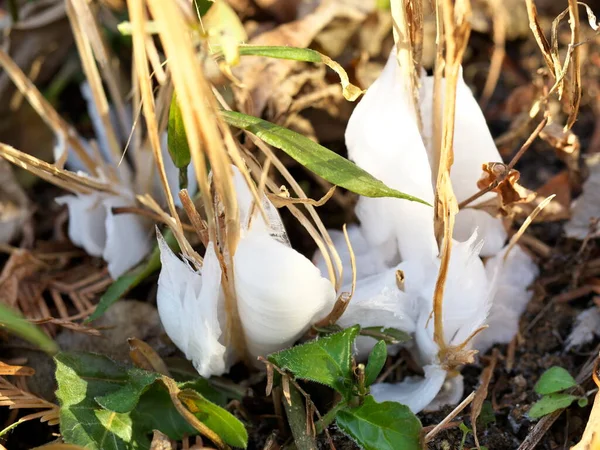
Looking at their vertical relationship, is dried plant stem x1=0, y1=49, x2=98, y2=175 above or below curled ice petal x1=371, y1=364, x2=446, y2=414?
above

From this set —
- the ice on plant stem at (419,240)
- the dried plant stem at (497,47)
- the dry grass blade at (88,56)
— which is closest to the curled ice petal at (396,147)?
the ice on plant stem at (419,240)

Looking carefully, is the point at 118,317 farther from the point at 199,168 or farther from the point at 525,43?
the point at 525,43

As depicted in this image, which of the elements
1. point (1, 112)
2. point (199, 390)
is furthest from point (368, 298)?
point (1, 112)

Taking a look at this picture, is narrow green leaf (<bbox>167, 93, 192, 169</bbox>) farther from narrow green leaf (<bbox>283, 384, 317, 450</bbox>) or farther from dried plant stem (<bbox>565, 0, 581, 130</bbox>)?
dried plant stem (<bbox>565, 0, 581, 130</bbox>)

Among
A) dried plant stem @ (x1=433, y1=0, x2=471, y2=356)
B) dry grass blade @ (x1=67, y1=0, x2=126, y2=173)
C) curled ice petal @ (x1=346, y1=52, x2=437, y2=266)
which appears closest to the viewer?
dried plant stem @ (x1=433, y1=0, x2=471, y2=356)

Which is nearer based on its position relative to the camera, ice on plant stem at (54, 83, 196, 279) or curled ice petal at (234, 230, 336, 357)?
curled ice petal at (234, 230, 336, 357)

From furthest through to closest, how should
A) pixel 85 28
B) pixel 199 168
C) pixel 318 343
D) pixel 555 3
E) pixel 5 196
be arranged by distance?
1. pixel 555 3
2. pixel 5 196
3. pixel 85 28
4. pixel 318 343
5. pixel 199 168

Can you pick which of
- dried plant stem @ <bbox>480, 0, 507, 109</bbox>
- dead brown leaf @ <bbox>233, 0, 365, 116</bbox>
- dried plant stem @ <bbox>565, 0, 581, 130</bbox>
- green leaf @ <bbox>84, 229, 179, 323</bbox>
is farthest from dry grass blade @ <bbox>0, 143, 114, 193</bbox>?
dried plant stem @ <bbox>480, 0, 507, 109</bbox>
